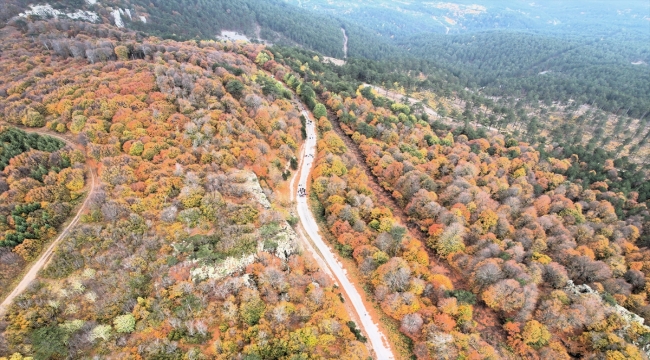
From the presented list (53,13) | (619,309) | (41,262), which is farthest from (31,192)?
(53,13)

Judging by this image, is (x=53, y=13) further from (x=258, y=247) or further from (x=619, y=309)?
(x=619, y=309)

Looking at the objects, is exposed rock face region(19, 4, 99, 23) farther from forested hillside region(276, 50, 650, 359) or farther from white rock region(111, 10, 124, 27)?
forested hillside region(276, 50, 650, 359)

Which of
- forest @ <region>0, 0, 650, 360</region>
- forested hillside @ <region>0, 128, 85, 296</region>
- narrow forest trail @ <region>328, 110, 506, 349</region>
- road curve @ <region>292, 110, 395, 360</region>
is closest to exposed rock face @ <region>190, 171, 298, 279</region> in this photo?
forest @ <region>0, 0, 650, 360</region>

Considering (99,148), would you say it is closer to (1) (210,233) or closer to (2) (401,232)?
(1) (210,233)

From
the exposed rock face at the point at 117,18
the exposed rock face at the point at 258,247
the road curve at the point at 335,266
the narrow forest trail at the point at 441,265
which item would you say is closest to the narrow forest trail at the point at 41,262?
the exposed rock face at the point at 258,247

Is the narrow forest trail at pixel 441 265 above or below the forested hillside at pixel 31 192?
below

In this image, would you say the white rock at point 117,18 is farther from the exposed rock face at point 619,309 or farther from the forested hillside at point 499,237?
the exposed rock face at point 619,309

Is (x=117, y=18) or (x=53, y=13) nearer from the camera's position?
(x=53, y=13)
